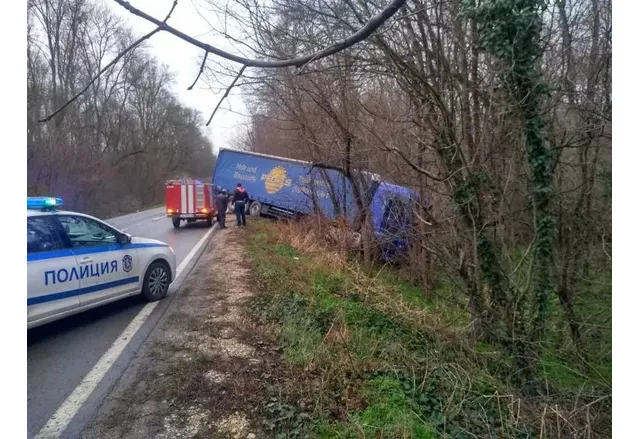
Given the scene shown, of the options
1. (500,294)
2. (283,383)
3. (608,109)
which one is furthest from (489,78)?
(283,383)

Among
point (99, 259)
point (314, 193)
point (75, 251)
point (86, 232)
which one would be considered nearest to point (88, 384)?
point (75, 251)

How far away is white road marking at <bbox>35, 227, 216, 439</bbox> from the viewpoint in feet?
11.3

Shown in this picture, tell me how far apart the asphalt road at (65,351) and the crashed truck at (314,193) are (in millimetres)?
4956

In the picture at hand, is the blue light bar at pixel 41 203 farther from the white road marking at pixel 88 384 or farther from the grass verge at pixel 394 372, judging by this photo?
the grass verge at pixel 394 372

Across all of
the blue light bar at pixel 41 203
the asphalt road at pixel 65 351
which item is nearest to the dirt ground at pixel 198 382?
the asphalt road at pixel 65 351

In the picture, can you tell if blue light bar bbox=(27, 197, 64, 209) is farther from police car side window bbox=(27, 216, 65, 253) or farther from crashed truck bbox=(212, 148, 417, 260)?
crashed truck bbox=(212, 148, 417, 260)

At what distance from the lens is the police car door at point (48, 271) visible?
4.96 m

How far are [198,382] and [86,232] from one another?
3.10 metres

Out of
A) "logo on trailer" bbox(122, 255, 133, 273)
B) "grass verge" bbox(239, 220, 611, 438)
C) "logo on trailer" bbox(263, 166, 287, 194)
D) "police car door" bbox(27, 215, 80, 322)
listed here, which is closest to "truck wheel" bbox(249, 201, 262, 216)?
"logo on trailer" bbox(263, 166, 287, 194)

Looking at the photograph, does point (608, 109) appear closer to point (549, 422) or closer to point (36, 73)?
point (549, 422)

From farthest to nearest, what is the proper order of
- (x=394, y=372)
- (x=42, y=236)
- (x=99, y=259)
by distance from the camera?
(x=99, y=259) < (x=42, y=236) < (x=394, y=372)

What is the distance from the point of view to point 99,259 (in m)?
5.91

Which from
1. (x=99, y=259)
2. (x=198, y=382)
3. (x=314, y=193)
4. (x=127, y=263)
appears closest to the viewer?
(x=198, y=382)

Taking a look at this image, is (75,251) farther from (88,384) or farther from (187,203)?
(187,203)
